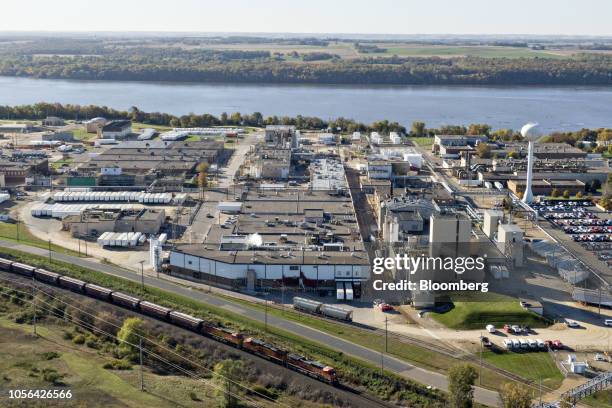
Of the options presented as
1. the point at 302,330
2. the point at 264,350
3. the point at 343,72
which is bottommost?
the point at 302,330

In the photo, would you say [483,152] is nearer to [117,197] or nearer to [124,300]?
[117,197]

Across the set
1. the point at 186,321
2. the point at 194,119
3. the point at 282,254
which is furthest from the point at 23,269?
the point at 194,119

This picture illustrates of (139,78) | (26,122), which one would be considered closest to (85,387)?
(26,122)

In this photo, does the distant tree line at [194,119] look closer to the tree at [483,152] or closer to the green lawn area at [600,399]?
the tree at [483,152]

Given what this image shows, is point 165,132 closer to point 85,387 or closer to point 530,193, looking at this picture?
point 530,193

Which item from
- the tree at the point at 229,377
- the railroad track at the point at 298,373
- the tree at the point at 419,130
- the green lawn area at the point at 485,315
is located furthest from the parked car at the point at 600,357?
the tree at the point at 419,130

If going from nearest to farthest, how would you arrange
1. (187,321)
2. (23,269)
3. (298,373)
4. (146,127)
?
1. (298,373)
2. (187,321)
3. (23,269)
4. (146,127)

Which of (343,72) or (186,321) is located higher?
(343,72)
